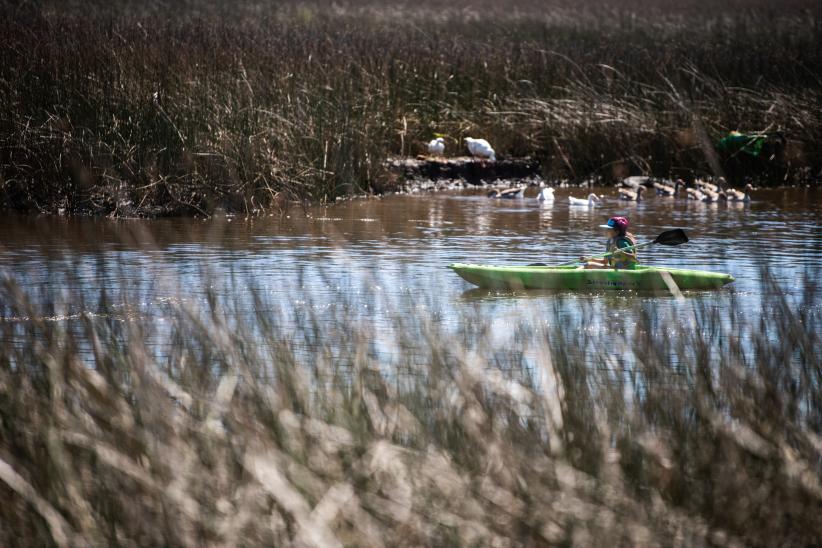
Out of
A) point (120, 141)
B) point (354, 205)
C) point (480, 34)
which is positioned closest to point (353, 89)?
point (354, 205)

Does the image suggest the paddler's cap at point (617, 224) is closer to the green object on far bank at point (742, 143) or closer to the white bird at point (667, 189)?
the white bird at point (667, 189)

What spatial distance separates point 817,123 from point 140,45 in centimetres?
1004

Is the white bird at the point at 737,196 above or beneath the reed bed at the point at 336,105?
beneath

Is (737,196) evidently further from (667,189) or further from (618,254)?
(618,254)

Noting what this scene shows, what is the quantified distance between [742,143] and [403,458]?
53.3 feet

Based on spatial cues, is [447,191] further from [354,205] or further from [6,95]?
[6,95]

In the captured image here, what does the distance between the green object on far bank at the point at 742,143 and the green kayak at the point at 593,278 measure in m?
9.56

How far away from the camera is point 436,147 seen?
775 inches

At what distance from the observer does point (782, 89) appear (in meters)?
21.1

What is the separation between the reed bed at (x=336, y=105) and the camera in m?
14.8

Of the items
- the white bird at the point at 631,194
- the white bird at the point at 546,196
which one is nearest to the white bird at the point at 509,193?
the white bird at the point at 546,196

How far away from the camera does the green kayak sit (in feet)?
33.9

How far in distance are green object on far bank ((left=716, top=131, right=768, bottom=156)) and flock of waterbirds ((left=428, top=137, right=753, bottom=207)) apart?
543mm

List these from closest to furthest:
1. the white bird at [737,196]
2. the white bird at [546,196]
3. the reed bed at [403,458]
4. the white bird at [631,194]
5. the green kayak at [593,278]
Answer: the reed bed at [403,458]
the green kayak at [593,278]
the white bird at [737,196]
the white bird at [546,196]
the white bird at [631,194]
